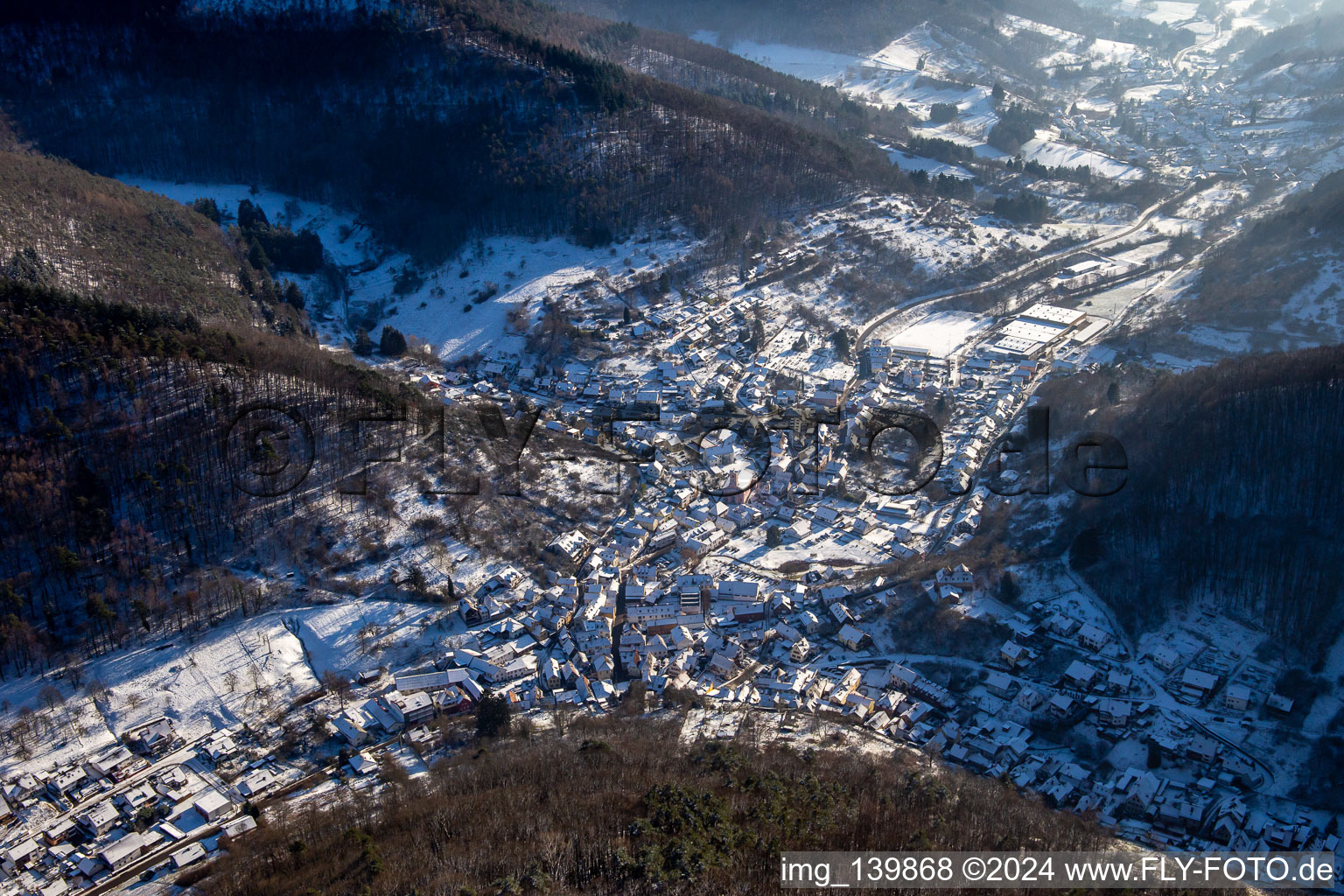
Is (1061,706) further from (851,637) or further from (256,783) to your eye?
(256,783)

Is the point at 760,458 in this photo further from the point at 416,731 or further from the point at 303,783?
the point at 303,783

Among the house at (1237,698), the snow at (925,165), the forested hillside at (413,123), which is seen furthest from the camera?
the snow at (925,165)

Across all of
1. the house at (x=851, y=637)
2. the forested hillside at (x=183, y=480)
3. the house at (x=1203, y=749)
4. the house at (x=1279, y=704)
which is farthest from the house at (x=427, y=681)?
the house at (x=1279, y=704)

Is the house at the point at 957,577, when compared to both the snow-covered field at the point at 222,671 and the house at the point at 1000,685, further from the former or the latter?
the snow-covered field at the point at 222,671

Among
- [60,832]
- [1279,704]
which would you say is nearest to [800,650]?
[1279,704]

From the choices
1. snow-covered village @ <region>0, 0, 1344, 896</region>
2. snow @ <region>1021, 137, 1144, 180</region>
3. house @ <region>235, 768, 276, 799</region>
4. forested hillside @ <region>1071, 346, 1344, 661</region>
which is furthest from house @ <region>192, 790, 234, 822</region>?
snow @ <region>1021, 137, 1144, 180</region>

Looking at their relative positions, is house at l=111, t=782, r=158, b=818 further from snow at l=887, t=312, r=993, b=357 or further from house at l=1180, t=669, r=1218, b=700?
snow at l=887, t=312, r=993, b=357
